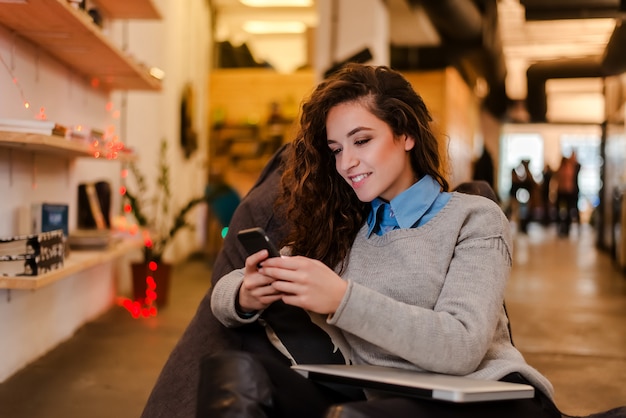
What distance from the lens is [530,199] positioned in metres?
16.8

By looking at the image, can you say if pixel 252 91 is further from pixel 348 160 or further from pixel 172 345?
pixel 348 160

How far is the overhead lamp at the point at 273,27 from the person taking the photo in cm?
1079

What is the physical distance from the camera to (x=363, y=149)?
1.72 metres

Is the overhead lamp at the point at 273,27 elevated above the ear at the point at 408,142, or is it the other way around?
the overhead lamp at the point at 273,27

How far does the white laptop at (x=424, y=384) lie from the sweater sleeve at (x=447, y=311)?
0.05m

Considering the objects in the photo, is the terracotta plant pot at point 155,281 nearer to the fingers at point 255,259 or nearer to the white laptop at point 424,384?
the fingers at point 255,259

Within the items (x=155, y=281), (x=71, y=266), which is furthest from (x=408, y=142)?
(x=155, y=281)

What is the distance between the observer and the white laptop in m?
1.31

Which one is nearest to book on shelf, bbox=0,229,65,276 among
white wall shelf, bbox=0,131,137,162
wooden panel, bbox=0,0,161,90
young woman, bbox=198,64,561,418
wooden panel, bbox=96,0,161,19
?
white wall shelf, bbox=0,131,137,162

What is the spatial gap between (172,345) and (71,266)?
1.01 m

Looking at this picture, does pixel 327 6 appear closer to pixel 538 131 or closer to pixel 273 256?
pixel 273 256

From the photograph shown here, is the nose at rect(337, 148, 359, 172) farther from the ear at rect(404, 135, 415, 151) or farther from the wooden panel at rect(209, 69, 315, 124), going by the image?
the wooden panel at rect(209, 69, 315, 124)

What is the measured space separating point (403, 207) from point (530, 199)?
1567 cm

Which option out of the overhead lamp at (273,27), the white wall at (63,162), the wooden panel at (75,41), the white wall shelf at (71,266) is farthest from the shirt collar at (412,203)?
the overhead lamp at (273,27)
